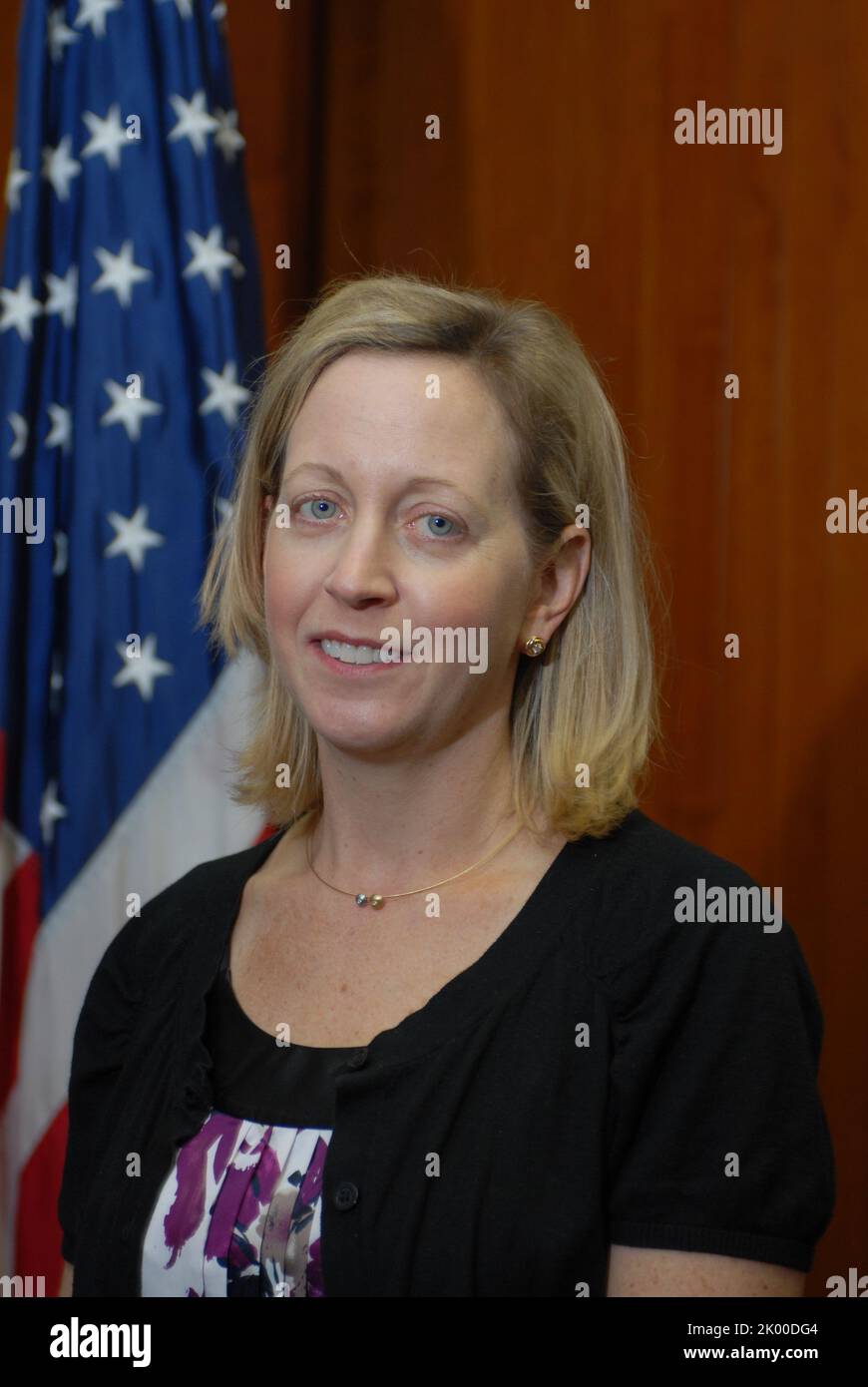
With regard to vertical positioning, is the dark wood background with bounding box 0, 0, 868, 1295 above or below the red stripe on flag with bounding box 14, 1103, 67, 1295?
above

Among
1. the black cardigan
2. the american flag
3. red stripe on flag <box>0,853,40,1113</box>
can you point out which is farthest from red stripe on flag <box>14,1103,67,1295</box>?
the black cardigan

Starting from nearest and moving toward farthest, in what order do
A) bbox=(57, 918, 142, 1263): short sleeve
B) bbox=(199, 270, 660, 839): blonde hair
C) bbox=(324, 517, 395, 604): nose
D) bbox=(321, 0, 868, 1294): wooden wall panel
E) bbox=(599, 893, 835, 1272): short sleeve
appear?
1. bbox=(599, 893, 835, 1272): short sleeve
2. bbox=(324, 517, 395, 604): nose
3. bbox=(199, 270, 660, 839): blonde hair
4. bbox=(57, 918, 142, 1263): short sleeve
5. bbox=(321, 0, 868, 1294): wooden wall panel

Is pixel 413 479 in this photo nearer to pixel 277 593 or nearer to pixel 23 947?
pixel 277 593

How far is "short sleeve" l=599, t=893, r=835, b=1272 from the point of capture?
1.32 m

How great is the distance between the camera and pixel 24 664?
2.47m

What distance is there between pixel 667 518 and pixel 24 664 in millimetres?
1118

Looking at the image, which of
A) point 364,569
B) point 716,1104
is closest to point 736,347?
point 364,569

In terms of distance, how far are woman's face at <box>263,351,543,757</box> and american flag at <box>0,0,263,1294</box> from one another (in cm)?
90

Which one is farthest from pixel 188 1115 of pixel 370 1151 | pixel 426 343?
pixel 426 343

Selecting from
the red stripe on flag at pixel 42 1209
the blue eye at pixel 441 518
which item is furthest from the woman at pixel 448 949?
the red stripe on flag at pixel 42 1209

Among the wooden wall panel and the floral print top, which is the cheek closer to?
the floral print top

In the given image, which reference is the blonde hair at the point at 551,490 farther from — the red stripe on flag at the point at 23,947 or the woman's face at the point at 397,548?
the red stripe on flag at the point at 23,947
